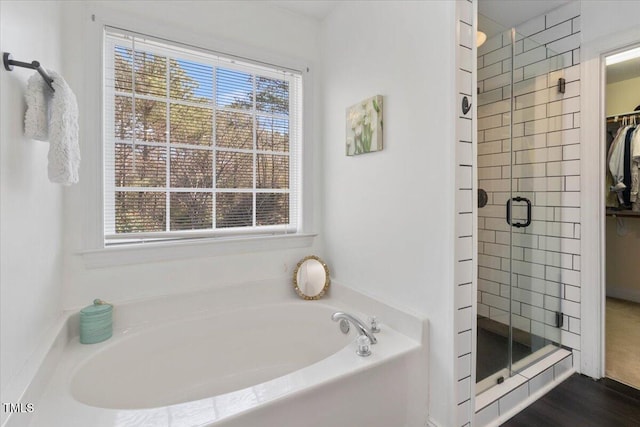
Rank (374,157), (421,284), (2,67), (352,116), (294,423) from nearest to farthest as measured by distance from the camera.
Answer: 1. (2,67)
2. (294,423)
3. (421,284)
4. (374,157)
5. (352,116)

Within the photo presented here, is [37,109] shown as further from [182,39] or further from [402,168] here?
[402,168]

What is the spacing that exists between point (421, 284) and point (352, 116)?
111 centimetres

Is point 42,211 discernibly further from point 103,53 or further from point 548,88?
point 548,88

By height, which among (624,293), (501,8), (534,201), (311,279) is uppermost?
(501,8)

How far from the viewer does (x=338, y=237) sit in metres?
2.15

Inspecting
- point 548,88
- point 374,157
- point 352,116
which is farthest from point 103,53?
point 548,88

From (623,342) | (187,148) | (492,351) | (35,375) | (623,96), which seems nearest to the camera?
(35,375)

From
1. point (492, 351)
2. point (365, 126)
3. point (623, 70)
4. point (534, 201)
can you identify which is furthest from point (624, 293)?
point (365, 126)

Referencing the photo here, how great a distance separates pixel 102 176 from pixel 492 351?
241cm

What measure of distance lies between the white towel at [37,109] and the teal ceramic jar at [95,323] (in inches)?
34.7

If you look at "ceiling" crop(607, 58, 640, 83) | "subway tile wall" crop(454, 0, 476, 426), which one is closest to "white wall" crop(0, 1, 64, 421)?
"subway tile wall" crop(454, 0, 476, 426)

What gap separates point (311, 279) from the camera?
7.00 ft

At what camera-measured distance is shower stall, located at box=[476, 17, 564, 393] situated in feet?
6.03

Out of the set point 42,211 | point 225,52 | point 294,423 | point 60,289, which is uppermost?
point 225,52
